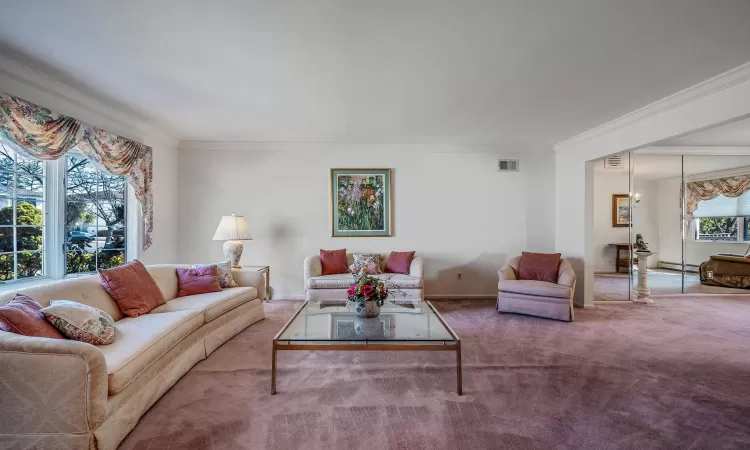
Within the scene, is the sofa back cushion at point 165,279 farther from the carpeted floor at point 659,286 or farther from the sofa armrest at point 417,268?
the carpeted floor at point 659,286

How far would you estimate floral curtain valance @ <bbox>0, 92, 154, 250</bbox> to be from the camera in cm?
270

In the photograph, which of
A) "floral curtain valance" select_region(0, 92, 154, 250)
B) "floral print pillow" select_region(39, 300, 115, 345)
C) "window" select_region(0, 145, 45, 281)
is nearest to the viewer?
"floral print pillow" select_region(39, 300, 115, 345)

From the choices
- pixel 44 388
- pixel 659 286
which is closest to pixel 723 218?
pixel 659 286

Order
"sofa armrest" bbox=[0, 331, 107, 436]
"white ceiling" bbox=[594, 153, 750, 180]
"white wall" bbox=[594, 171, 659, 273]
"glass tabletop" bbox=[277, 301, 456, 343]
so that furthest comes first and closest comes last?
"white wall" bbox=[594, 171, 659, 273]
"white ceiling" bbox=[594, 153, 750, 180]
"glass tabletop" bbox=[277, 301, 456, 343]
"sofa armrest" bbox=[0, 331, 107, 436]

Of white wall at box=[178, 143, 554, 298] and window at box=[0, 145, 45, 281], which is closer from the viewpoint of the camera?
window at box=[0, 145, 45, 281]

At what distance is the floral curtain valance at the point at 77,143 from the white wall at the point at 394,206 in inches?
38.8

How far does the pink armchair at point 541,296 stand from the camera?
4.17m

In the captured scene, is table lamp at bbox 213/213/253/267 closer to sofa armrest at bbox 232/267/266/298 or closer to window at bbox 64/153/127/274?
sofa armrest at bbox 232/267/266/298

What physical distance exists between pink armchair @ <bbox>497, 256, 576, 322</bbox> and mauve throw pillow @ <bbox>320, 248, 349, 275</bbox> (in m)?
2.33

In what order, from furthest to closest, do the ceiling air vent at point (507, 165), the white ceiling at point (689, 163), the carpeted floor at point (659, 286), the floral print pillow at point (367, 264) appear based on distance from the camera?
the white ceiling at point (689, 163) < the carpeted floor at point (659, 286) < the ceiling air vent at point (507, 165) < the floral print pillow at point (367, 264)

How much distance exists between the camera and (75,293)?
2.57m

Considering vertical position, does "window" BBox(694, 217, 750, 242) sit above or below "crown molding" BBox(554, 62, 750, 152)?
below

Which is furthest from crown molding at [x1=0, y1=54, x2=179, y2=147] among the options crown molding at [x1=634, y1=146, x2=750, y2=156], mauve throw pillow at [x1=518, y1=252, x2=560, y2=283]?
crown molding at [x1=634, y1=146, x2=750, y2=156]

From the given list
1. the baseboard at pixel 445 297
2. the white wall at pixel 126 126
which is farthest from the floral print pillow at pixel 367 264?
the white wall at pixel 126 126
